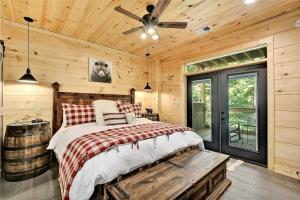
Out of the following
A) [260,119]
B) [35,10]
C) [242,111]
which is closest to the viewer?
[35,10]

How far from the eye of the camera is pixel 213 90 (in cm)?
331

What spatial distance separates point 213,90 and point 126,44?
2.27 m

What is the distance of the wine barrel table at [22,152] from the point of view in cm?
205

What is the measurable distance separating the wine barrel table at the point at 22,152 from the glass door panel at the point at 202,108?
320 centimetres

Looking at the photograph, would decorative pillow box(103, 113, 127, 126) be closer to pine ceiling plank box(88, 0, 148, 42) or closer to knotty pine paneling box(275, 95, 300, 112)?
pine ceiling plank box(88, 0, 148, 42)

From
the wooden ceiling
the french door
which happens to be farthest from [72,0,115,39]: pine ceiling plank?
the french door

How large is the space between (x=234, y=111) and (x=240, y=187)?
59.3 inches

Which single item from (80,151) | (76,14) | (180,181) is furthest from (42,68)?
(180,181)

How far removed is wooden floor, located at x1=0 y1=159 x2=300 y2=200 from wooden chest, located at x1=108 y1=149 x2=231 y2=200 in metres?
0.21

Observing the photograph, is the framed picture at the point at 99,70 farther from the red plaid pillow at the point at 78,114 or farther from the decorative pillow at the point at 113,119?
the decorative pillow at the point at 113,119

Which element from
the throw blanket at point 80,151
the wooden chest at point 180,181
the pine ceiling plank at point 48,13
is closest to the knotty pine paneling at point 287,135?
the wooden chest at point 180,181

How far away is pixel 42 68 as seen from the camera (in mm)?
2770

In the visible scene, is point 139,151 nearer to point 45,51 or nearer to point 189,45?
point 45,51

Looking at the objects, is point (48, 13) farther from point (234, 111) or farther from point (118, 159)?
point (234, 111)
